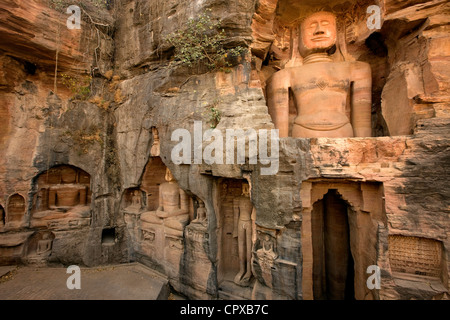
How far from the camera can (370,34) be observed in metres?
5.25

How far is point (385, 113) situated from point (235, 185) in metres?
4.22

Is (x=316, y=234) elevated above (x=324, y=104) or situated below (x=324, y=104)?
below

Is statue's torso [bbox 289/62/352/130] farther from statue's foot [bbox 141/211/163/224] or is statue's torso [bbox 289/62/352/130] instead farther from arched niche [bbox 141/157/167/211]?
statue's foot [bbox 141/211/163/224]

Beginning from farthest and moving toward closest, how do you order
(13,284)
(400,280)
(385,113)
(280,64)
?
1. (280,64)
2. (13,284)
3. (385,113)
4. (400,280)

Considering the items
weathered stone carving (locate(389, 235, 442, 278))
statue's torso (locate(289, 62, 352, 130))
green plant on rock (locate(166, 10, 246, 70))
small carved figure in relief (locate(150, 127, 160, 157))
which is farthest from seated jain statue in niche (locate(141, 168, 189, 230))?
weathered stone carving (locate(389, 235, 442, 278))

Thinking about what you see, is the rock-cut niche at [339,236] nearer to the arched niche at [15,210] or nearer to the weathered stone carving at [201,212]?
the weathered stone carving at [201,212]

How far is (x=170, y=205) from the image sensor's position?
255 inches

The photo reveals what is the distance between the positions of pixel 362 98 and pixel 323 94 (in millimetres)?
1014

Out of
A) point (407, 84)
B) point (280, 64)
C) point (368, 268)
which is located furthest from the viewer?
point (280, 64)

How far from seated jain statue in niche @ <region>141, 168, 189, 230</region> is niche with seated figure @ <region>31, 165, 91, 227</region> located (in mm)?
2572

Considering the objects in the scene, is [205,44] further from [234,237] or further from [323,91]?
[234,237]

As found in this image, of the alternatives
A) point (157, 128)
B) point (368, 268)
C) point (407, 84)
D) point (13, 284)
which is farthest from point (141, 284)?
point (407, 84)

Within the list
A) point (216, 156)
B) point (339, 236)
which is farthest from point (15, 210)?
point (339, 236)

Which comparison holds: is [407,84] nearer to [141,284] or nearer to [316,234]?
[316,234]
